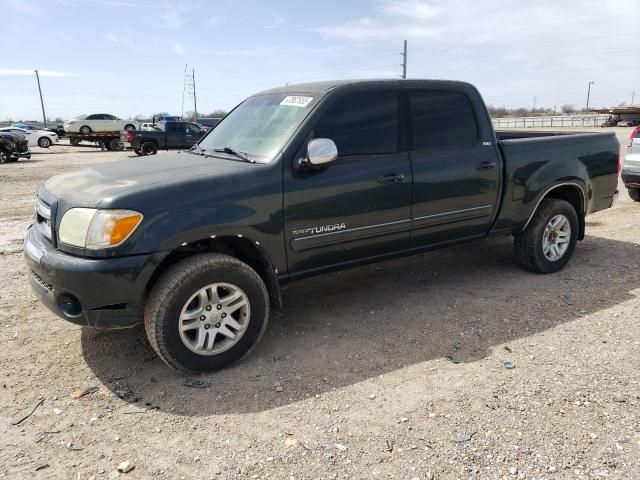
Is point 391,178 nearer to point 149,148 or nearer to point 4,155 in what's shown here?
point 4,155

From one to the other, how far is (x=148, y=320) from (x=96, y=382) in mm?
600

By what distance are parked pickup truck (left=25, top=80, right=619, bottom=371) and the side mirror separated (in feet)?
0.05

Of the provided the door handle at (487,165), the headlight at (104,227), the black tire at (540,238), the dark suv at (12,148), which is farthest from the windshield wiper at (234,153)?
the dark suv at (12,148)

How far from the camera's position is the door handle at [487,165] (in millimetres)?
4577

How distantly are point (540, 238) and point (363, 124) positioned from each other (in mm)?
2436

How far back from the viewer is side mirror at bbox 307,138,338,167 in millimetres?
3520

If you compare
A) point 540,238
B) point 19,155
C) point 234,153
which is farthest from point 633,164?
point 19,155

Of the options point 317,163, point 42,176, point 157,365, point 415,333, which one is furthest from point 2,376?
point 42,176

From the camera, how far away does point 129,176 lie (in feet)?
11.6

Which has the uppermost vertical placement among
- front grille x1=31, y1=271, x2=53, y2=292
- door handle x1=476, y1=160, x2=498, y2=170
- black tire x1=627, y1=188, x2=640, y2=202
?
door handle x1=476, y1=160, x2=498, y2=170

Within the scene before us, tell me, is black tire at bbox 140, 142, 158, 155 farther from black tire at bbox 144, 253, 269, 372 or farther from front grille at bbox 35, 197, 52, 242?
black tire at bbox 144, 253, 269, 372

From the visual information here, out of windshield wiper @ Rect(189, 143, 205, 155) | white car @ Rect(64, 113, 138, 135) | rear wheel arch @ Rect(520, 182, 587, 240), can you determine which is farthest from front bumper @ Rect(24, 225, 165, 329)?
white car @ Rect(64, 113, 138, 135)

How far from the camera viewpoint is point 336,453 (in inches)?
104

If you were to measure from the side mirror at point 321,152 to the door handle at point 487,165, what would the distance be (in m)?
1.67
